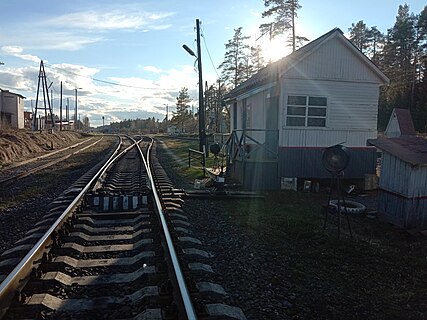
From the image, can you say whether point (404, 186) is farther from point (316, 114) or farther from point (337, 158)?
point (316, 114)

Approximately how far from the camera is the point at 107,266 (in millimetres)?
4895

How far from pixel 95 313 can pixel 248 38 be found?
2095 inches

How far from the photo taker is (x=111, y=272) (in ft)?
15.4

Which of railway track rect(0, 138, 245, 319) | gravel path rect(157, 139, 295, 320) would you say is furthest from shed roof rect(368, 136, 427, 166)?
railway track rect(0, 138, 245, 319)

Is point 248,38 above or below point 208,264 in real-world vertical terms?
above

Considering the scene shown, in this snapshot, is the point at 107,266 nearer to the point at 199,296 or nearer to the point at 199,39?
the point at 199,296

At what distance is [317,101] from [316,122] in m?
0.72

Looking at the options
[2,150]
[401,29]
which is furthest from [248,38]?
[2,150]

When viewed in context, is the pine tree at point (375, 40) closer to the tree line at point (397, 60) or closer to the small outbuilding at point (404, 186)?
the tree line at point (397, 60)

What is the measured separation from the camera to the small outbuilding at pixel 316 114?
13234 mm

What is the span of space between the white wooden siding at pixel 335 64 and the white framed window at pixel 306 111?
0.78 metres

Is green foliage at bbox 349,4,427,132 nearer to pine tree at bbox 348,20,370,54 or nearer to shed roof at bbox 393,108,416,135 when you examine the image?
pine tree at bbox 348,20,370,54

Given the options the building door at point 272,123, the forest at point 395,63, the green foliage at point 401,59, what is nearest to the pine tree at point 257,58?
the forest at point 395,63

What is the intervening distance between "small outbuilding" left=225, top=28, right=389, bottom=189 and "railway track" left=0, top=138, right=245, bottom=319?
6.47 metres
